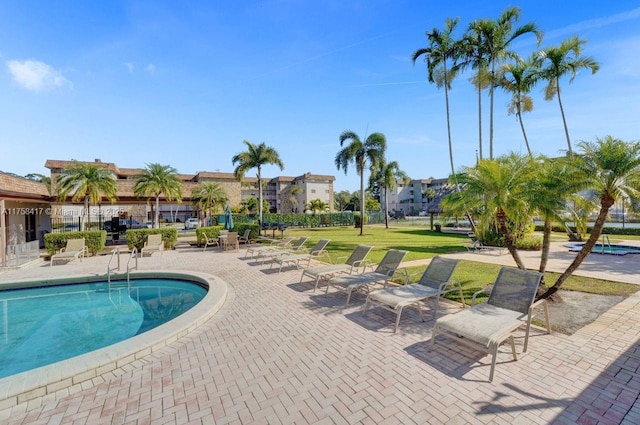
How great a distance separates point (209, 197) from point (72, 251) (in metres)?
19.0

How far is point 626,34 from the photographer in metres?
9.59

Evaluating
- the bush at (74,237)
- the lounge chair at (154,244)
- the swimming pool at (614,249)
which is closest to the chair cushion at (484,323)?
the swimming pool at (614,249)

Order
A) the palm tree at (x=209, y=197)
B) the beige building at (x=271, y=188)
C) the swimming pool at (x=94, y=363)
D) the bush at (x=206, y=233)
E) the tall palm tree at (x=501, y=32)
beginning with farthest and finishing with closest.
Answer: the beige building at (x=271, y=188) < the palm tree at (x=209, y=197) < the bush at (x=206, y=233) < the tall palm tree at (x=501, y=32) < the swimming pool at (x=94, y=363)

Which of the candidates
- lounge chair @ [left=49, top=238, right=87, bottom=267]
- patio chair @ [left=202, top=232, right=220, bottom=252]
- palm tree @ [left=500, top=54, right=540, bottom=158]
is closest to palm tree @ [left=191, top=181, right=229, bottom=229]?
patio chair @ [left=202, top=232, right=220, bottom=252]

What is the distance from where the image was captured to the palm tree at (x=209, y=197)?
31.4 metres

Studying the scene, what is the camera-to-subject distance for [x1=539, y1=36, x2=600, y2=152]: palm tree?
18.3 m

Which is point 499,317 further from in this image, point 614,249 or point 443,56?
point 443,56

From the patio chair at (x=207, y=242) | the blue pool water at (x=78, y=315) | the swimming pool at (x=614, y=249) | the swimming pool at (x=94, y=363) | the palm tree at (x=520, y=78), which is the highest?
the palm tree at (x=520, y=78)

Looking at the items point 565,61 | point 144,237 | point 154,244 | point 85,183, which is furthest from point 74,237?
point 565,61

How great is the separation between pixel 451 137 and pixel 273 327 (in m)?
16.0

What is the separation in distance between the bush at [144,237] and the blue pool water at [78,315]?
19.2 ft

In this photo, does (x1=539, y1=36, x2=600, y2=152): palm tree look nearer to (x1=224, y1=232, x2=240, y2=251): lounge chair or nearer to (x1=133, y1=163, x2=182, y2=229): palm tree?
(x1=224, y1=232, x2=240, y2=251): lounge chair

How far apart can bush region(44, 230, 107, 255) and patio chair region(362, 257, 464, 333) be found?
48.8 feet

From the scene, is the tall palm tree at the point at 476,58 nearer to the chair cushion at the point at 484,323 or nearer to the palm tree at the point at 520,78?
the palm tree at the point at 520,78
